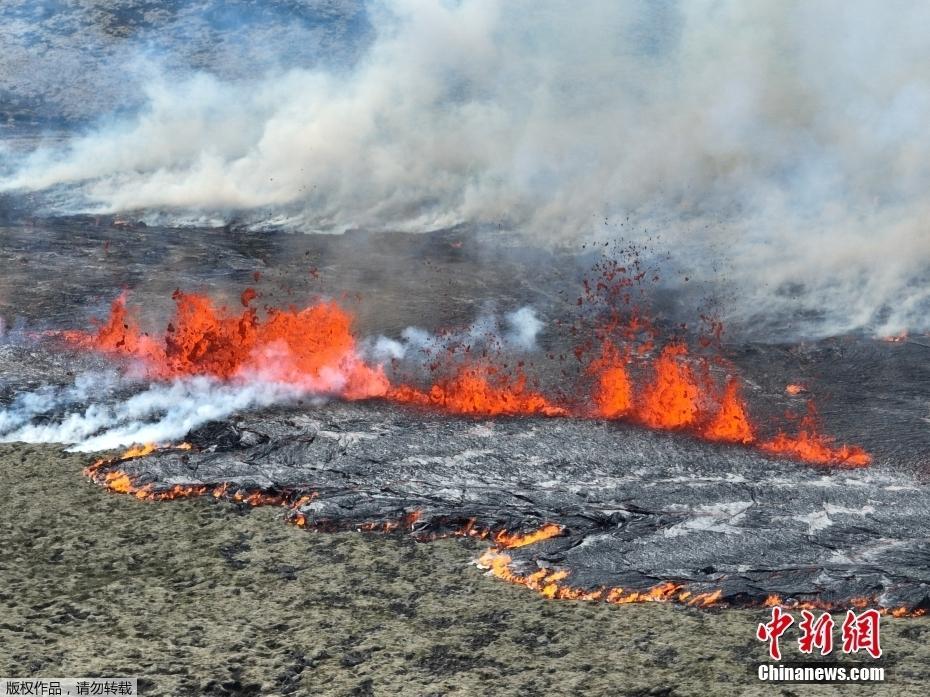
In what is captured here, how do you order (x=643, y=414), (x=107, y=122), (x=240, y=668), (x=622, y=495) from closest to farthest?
(x=240, y=668) → (x=622, y=495) → (x=643, y=414) → (x=107, y=122)

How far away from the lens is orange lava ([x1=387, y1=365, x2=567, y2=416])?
18562 millimetres

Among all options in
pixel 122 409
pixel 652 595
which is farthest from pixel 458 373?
pixel 652 595

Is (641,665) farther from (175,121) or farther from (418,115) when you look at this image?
(175,121)

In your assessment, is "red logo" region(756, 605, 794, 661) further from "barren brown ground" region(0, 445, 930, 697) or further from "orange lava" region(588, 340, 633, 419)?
"orange lava" region(588, 340, 633, 419)

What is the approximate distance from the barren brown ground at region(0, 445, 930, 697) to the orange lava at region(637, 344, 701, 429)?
18.3 feet

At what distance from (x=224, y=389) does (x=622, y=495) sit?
7659mm

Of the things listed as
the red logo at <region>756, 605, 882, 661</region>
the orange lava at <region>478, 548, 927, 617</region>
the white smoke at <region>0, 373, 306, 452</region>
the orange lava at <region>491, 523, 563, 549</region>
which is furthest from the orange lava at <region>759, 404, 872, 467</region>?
the white smoke at <region>0, 373, 306, 452</region>

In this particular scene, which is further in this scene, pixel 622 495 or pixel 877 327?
pixel 877 327

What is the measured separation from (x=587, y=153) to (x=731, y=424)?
21202 millimetres

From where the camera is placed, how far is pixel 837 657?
11.4m

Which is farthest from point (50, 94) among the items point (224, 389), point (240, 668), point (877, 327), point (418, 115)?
point (240, 668)

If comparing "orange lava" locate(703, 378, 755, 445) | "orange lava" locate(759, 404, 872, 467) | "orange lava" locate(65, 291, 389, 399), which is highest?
"orange lava" locate(65, 291, 389, 399)

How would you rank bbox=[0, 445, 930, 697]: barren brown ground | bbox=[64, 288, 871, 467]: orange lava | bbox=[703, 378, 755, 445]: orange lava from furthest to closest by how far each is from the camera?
bbox=[64, 288, 871, 467]: orange lava < bbox=[703, 378, 755, 445]: orange lava < bbox=[0, 445, 930, 697]: barren brown ground

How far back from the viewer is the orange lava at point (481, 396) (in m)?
18.6
